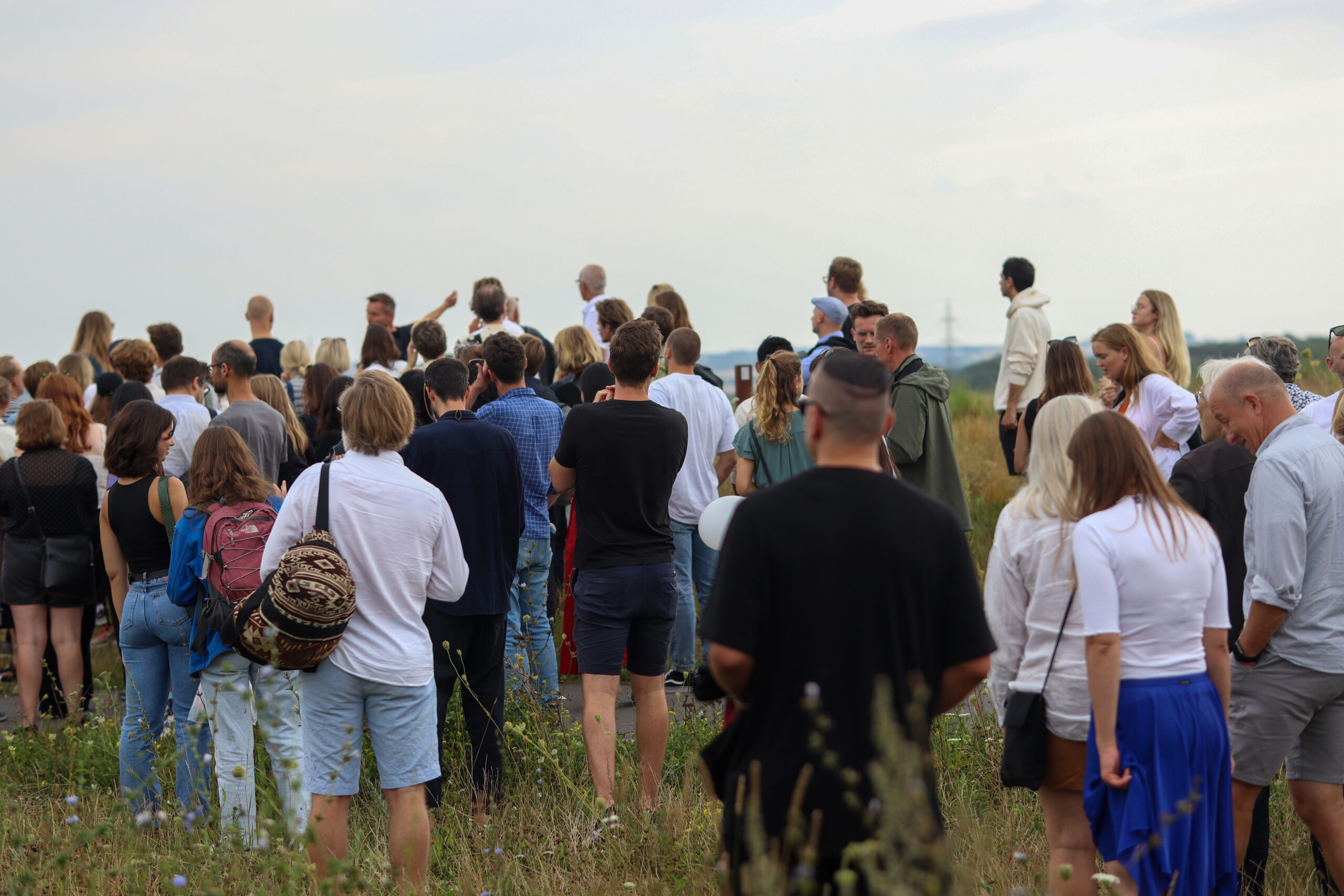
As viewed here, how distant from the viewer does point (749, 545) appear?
260 centimetres

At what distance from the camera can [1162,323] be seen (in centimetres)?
788

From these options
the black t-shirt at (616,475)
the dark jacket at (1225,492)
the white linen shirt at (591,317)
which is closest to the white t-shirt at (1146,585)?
the dark jacket at (1225,492)

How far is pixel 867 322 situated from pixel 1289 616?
13.4 feet

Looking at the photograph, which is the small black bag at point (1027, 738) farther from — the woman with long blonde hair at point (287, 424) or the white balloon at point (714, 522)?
the woman with long blonde hair at point (287, 424)

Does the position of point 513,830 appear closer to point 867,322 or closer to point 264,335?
point 867,322

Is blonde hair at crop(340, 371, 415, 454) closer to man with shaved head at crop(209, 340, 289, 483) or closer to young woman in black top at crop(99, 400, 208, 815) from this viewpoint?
young woman in black top at crop(99, 400, 208, 815)

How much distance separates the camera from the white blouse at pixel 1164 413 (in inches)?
252

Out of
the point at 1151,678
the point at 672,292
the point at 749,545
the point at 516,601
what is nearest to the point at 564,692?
the point at 516,601

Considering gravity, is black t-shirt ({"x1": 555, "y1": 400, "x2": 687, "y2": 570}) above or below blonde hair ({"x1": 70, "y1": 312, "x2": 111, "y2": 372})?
below

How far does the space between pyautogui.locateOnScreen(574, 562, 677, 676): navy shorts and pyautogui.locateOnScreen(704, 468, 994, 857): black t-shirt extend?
260 cm

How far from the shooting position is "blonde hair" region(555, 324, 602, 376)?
8664 millimetres

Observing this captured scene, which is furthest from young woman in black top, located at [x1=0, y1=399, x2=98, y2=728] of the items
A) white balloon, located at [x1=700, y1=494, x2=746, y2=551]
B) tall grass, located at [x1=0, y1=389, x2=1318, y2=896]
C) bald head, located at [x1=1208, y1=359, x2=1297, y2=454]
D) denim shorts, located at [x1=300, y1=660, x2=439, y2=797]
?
bald head, located at [x1=1208, y1=359, x2=1297, y2=454]

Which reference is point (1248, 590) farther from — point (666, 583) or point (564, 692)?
point (564, 692)

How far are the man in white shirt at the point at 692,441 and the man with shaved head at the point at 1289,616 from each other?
10.7ft
